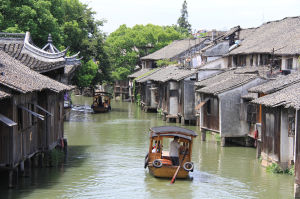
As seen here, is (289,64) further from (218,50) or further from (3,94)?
(3,94)

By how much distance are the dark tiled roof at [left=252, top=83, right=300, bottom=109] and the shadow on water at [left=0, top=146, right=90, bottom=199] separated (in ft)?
29.0

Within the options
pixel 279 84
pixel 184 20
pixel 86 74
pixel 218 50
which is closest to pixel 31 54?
pixel 279 84

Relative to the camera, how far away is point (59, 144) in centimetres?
2597

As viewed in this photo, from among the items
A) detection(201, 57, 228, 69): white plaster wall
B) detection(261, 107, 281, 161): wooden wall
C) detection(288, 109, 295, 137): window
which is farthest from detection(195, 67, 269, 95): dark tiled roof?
detection(288, 109, 295, 137): window

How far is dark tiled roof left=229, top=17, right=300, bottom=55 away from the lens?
31.8 meters

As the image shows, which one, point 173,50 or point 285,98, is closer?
point 285,98

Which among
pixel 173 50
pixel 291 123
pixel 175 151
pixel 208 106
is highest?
pixel 173 50

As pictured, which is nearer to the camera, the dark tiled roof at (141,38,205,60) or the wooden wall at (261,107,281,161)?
the wooden wall at (261,107,281,161)

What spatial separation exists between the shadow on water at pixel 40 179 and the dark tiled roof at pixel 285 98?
8.85 metres

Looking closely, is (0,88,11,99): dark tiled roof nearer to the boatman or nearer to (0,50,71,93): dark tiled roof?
(0,50,71,93): dark tiled roof

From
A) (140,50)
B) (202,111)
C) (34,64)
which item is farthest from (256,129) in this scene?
(140,50)

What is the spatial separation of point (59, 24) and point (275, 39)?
1864 cm

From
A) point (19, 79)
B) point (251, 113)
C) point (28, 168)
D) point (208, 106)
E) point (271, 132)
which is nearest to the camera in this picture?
point (19, 79)

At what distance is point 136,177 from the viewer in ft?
72.2
